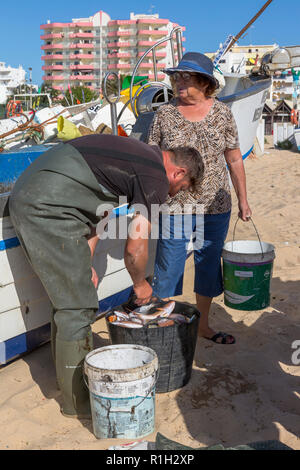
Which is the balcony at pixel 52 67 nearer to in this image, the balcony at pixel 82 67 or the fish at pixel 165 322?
the balcony at pixel 82 67

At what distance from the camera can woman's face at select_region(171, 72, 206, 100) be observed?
11.4ft

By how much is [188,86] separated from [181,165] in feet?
2.84

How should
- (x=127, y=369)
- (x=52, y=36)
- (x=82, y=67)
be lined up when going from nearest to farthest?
(x=127, y=369) < (x=82, y=67) < (x=52, y=36)

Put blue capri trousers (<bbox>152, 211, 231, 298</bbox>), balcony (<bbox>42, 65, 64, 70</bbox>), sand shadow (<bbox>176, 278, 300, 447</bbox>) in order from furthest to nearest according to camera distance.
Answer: balcony (<bbox>42, 65, 64, 70</bbox>) → blue capri trousers (<bbox>152, 211, 231, 298</bbox>) → sand shadow (<bbox>176, 278, 300, 447</bbox>)

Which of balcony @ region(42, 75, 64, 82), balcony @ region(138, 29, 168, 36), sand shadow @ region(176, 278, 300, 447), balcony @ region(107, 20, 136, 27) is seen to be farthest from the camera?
balcony @ region(42, 75, 64, 82)

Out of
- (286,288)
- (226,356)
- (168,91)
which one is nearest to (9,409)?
(226,356)

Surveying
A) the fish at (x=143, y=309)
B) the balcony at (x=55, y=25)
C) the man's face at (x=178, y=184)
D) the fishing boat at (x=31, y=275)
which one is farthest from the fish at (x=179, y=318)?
the balcony at (x=55, y=25)

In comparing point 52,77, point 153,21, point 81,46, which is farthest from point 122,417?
point 81,46

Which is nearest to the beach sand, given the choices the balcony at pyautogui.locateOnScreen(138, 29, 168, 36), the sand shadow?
the sand shadow

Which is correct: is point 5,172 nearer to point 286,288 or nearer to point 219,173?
point 219,173

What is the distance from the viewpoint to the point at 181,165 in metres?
2.89

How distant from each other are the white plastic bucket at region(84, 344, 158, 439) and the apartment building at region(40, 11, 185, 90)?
105668 mm

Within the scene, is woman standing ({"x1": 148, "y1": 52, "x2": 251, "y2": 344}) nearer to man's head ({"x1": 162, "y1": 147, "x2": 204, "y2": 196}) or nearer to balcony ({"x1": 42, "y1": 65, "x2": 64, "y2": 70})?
man's head ({"x1": 162, "y1": 147, "x2": 204, "y2": 196})

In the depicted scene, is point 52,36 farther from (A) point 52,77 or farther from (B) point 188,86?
(B) point 188,86
